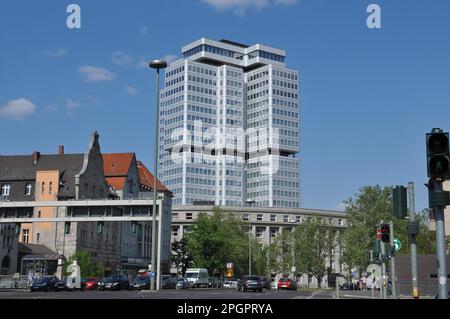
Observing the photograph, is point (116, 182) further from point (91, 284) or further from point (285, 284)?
point (91, 284)

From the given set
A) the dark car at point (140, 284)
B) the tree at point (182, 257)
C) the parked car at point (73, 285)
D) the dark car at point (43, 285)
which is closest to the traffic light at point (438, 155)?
the dark car at point (43, 285)

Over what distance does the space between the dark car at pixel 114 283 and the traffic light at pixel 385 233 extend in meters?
37.6

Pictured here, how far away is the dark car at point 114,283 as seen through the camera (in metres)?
53.6

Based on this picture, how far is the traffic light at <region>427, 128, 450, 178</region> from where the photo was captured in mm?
10297

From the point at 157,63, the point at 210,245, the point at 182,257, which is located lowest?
the point at 182,257

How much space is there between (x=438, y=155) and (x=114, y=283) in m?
46.8

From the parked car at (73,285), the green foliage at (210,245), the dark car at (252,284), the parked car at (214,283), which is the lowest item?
the parked car at (214,283)

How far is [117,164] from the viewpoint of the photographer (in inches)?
4045

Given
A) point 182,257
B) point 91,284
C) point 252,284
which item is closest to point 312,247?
point 182,257

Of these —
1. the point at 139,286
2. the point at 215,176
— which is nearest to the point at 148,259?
the point at 139,286

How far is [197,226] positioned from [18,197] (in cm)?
2587

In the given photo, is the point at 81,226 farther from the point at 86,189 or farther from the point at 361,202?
the point at 361,202

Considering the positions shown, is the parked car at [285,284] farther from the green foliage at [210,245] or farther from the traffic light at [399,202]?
the traffic light at [399,202]

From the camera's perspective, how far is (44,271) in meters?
71.6
